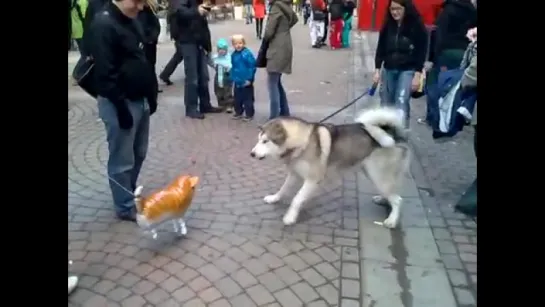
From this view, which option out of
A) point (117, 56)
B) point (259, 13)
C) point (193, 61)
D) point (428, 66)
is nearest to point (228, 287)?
point (117, 56)

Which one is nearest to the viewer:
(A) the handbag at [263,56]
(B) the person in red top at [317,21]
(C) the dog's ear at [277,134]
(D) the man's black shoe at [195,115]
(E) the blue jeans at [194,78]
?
(C) the dog's ear at [277,134]

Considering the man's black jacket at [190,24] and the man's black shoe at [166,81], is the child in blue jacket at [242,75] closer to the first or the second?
the man's black jacket at [190,24]

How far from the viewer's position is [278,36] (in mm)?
7730

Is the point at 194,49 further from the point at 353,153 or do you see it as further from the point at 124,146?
the point at 353,153

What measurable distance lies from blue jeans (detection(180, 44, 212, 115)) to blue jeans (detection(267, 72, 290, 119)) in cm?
112

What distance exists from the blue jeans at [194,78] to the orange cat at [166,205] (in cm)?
411

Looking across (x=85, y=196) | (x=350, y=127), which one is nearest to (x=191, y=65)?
(x=85, y=196)

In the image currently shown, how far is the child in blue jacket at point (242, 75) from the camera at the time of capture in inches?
312

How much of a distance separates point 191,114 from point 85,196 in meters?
3.35

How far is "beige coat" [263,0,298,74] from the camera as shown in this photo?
7.69 m

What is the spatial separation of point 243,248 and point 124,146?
131 centimetres

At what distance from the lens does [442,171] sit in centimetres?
611

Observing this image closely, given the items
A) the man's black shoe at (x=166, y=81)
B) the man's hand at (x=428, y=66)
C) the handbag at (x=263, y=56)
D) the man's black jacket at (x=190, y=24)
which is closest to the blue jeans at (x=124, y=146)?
the handbag at (x=263, y=56)

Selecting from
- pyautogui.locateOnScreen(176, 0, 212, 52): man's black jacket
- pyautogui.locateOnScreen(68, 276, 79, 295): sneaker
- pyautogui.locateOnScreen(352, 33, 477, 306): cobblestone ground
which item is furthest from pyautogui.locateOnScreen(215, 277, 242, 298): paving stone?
pyautogui.locateOnScreen(176, 0, 212, 52): man's black jacket
